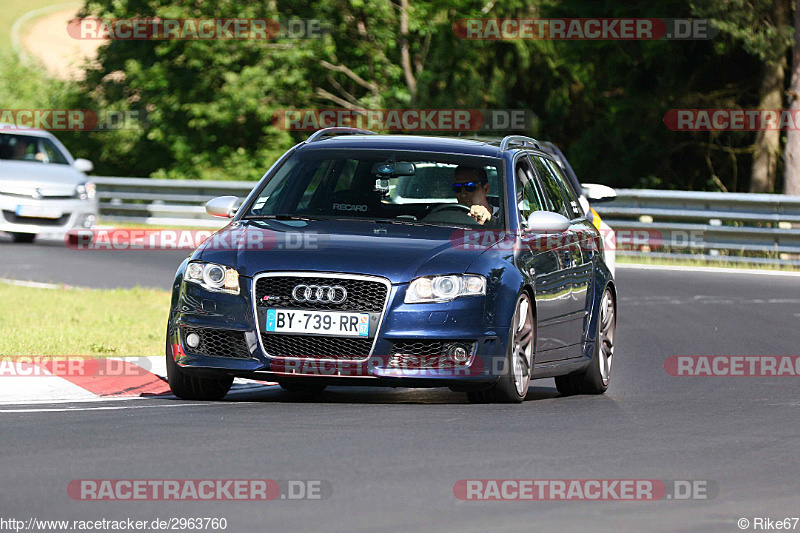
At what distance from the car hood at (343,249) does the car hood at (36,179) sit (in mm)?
15725

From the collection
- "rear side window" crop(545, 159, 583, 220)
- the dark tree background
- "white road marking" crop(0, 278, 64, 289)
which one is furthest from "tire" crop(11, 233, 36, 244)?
"rear side window" crop(545, 159, 583, 220)

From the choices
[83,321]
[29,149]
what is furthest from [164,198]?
[83,321]

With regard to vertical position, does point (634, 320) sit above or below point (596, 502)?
below

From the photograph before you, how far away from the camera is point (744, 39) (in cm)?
2938

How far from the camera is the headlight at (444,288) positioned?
9.63 metres

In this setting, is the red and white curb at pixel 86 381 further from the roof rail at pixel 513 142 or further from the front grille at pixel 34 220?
the front grille at pixel 34 220

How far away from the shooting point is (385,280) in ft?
31.5

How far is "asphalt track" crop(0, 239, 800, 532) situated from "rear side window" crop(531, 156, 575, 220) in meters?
1.30

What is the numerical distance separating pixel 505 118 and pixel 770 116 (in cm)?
517

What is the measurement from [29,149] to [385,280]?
18.8m

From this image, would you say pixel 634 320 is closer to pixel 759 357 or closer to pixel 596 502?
pixel 759 357

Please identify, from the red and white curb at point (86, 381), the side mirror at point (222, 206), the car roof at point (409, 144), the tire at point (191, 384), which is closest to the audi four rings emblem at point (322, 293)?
the tire at point (191, 384)

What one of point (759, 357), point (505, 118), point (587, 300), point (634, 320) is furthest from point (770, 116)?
point (587, 300)

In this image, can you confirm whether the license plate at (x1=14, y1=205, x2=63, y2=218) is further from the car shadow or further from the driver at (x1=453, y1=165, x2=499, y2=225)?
the driver at (x1=453, y1=165, x2=499, y2=225)
